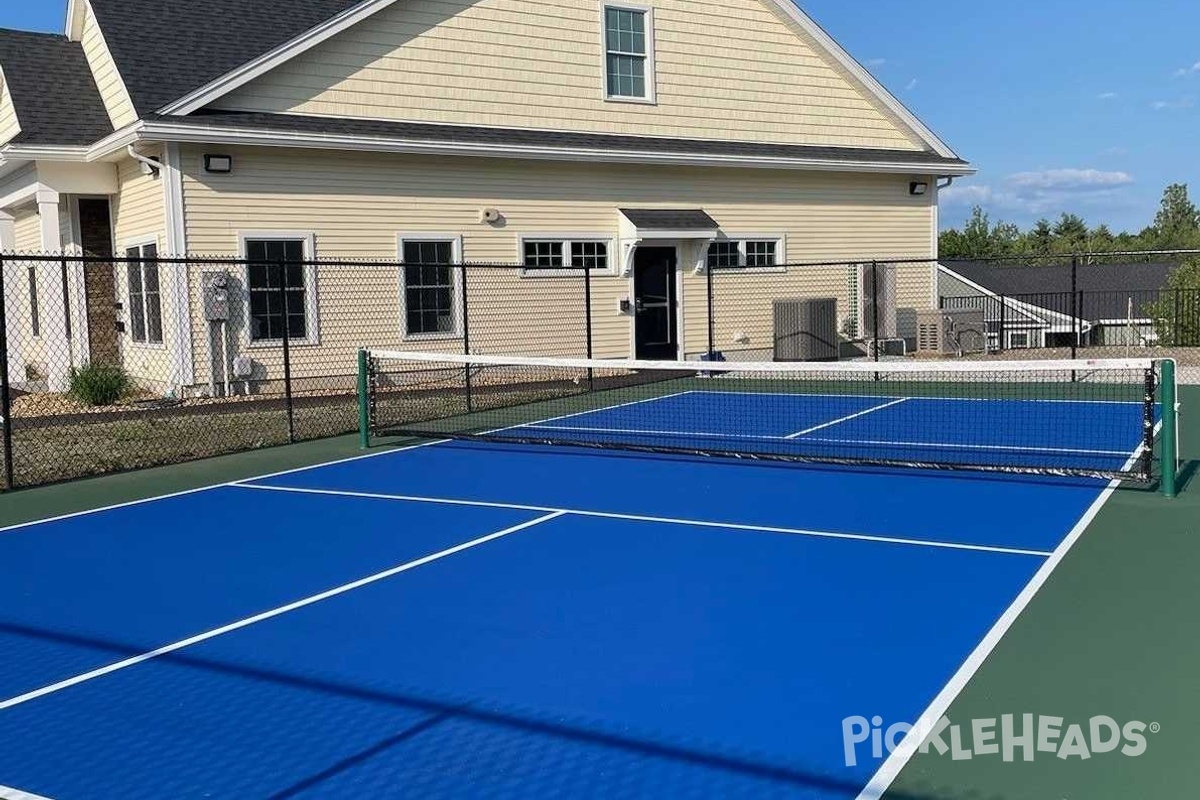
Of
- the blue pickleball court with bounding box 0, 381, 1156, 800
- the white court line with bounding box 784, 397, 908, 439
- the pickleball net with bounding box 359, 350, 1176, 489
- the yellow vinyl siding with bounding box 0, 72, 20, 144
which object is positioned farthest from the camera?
the yellow vinyl siding with bounding box 0, 72, 20, 144

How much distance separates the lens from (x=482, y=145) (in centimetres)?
1912

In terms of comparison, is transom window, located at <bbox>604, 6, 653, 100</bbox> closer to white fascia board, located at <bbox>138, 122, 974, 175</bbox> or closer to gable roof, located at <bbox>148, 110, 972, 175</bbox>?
gable roof, located at <bbox>148, 110, 972, 175</bbox>

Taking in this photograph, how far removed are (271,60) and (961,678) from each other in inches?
618

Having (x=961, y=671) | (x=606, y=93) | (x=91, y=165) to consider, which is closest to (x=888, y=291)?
(x=606, y=93)

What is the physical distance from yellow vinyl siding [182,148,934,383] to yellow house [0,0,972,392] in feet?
0.14

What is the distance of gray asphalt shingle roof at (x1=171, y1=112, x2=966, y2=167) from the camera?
17.3 meters


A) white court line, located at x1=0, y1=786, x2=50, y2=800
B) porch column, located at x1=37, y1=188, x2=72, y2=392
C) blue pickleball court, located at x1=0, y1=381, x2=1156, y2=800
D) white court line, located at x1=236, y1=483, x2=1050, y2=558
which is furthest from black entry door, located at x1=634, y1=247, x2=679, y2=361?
white court line, located at x1=0, y1=786, x2=50, y2=800

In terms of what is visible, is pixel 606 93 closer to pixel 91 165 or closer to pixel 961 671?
pixel 91 165

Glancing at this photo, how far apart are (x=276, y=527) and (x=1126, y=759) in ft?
21.3

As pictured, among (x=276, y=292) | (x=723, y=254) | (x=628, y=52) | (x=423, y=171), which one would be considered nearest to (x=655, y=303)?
(x=723, y=254)

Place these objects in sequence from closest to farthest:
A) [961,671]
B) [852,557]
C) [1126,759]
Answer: [1126,759]
[961,671]
[852,557]

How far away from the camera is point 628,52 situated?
2180 cm

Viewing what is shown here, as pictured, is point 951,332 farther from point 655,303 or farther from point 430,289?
point 430,289

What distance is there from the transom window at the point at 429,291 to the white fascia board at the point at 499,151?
1.64 meters
